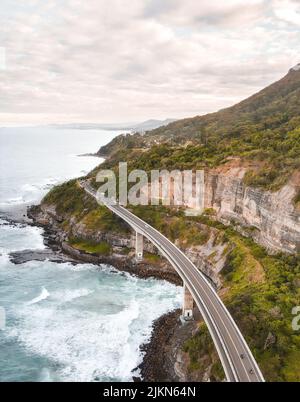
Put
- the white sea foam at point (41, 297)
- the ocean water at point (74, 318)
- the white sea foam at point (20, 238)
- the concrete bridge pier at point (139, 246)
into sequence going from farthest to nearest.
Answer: the white sea foam at point (20, 238)
the concrete bridge pier at point (139, 246)
the white sea foam at point (41, 297)
the ocean water at point (74, 318)

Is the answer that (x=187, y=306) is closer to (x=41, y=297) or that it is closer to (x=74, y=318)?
(x=74, y=318)

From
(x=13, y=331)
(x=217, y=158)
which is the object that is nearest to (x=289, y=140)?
(x=217, y=158)

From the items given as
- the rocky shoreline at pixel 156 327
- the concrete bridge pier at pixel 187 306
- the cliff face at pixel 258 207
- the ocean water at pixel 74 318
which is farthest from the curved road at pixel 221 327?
the cliff face at pixel 258 207

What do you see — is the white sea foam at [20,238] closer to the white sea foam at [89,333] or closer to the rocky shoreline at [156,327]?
the rocky shoreline at [156,327]

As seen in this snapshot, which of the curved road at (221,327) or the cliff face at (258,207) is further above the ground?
the cliff face at (258,207)

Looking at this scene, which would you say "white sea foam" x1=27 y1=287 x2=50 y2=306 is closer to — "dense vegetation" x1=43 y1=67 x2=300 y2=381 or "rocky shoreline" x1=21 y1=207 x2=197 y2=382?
"rocky shoreline" x1=21 y1=207 x2=197 y2=382

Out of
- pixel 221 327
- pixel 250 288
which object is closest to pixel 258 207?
pixel 250 288
